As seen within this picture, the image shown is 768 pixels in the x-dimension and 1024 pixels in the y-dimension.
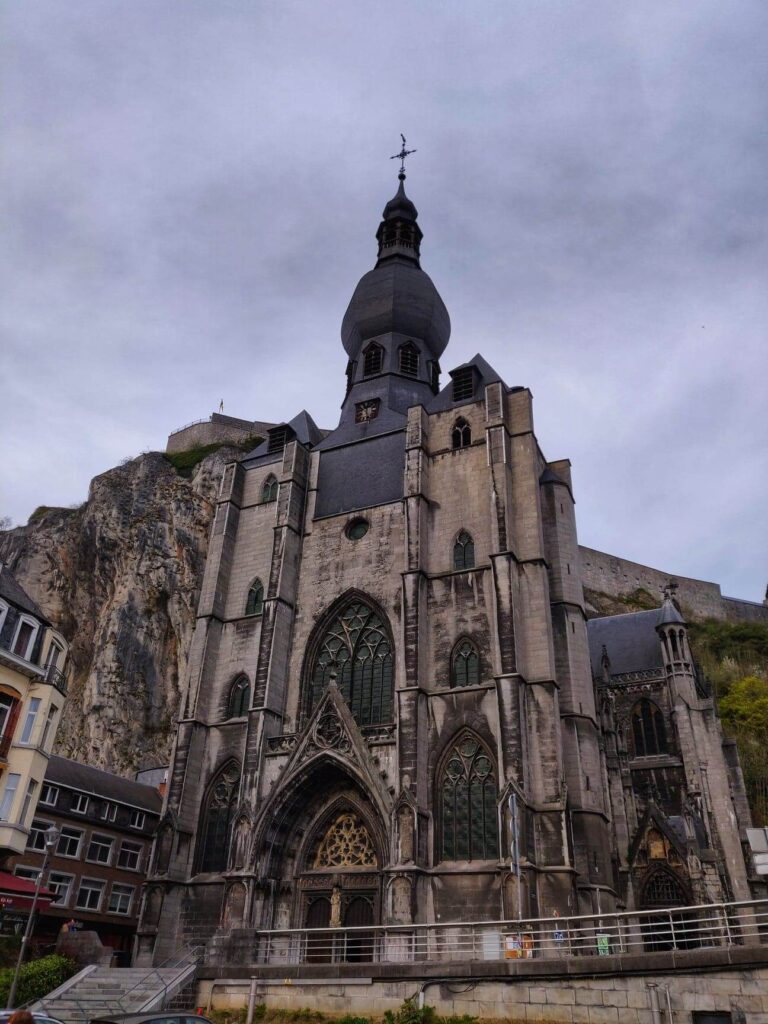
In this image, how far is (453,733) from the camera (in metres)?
20.9

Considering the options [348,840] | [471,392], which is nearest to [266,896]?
[348,840]

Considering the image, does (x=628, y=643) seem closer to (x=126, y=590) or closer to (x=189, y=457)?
(x=126, y=590)

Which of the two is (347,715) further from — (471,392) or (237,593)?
(471,392)

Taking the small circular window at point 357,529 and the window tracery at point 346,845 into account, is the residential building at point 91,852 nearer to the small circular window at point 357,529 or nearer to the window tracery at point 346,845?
the window tracery at point 346,845

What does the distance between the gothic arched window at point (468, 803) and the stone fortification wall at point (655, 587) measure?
47.0 meters

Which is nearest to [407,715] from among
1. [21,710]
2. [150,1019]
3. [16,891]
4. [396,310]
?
[21,710]

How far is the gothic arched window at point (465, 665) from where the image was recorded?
21.7 metres

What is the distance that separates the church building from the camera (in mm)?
19453

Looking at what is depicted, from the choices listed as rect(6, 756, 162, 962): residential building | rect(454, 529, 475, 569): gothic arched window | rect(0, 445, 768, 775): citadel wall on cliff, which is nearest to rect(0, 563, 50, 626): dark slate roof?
rect(6, 756, 162, 962): residential building

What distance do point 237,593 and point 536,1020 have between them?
17.1 metres

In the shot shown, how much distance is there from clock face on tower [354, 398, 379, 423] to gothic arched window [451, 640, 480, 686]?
10905 mm

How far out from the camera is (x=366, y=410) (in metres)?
A: 30.4

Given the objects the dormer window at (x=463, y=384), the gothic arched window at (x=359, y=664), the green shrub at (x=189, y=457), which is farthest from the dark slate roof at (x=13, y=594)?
the green shrub at (x=189, y=457)

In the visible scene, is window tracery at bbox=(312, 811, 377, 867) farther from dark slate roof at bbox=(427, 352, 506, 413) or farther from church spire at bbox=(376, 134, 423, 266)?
church spire at bbox=(376, 134, 423, 266)
